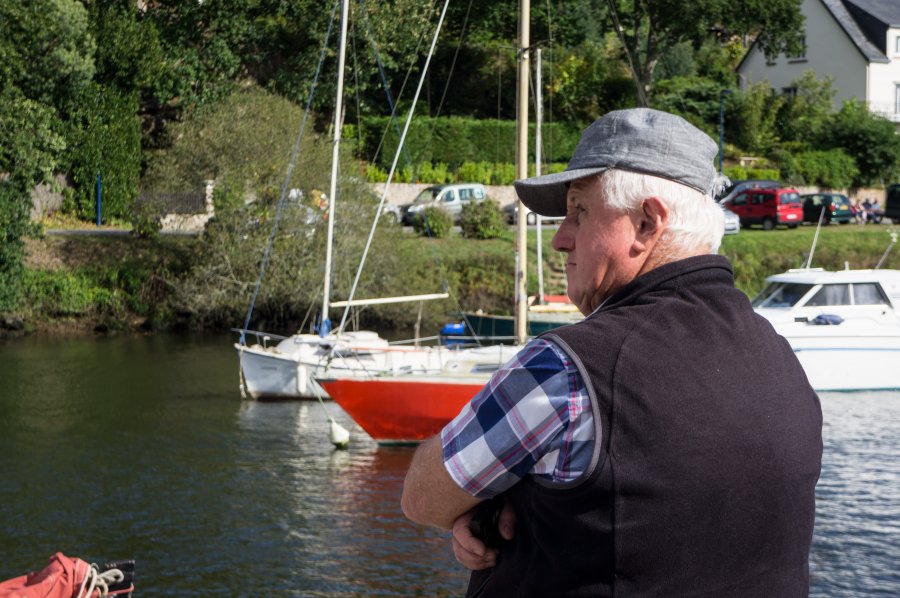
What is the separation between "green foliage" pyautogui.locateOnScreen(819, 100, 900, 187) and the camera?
50.4 metres

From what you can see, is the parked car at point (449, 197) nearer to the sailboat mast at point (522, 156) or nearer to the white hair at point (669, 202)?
the sailboat mast at point (522, 156)

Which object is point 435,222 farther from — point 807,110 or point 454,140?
point 807,110

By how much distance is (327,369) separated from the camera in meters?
17.5

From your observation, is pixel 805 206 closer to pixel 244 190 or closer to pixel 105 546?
pixel 244 190

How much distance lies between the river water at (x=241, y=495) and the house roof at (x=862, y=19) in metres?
39.3

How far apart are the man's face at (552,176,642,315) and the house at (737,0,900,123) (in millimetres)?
54885

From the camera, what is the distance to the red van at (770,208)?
4022 centimetres

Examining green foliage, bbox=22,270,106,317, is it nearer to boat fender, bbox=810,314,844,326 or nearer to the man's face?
boat fender, bbox=810,314,844,326

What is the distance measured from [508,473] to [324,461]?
14.5m

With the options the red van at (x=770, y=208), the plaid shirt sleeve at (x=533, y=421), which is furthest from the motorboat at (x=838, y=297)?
the plaid shirt sleeve at (x=533, y=421)

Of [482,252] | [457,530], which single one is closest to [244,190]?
[482,252]

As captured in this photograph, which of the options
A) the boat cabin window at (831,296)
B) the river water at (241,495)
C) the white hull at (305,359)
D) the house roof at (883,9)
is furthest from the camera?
the house roof at (883,9)

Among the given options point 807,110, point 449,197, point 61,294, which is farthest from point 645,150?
point 807,110

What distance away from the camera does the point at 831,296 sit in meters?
21.8
